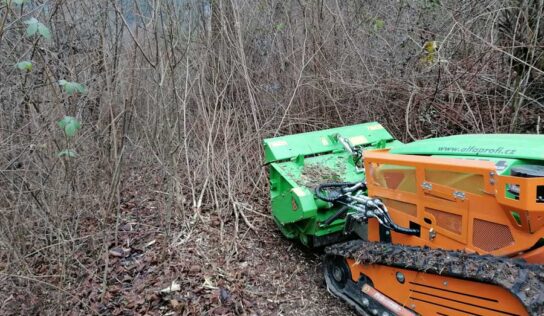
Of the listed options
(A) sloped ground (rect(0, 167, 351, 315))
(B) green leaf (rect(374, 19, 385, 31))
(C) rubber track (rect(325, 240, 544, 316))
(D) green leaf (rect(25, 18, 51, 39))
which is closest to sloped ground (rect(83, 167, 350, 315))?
(A) sloped ground (rect(0, 167, 351, 315))

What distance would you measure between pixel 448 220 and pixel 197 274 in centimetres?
202

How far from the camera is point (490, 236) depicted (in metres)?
2.65

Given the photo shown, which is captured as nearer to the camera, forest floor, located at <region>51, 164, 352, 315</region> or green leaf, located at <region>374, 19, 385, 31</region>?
forest floor, located at <region>51, 164, 352, 315</region>

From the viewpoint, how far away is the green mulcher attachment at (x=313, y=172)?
12.7 ft

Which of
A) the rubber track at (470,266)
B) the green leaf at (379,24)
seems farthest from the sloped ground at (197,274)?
the green leaf at (379,24)

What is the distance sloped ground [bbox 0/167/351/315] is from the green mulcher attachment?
1.02 ft

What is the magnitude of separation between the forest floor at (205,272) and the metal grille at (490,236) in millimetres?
1295

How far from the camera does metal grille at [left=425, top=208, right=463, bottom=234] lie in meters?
2.83

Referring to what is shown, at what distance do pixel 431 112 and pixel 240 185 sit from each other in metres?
2.66

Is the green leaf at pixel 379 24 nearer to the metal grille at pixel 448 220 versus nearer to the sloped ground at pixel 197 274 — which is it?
the sloped ground at pixel 197 274

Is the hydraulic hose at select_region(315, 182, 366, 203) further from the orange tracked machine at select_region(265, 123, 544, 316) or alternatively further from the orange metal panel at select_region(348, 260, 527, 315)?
the orange metal panel at select_region(348, 260, 527, 315)

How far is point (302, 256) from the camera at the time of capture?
432cm

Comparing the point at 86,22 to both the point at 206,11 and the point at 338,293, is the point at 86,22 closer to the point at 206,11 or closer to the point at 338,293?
the point at 206,11

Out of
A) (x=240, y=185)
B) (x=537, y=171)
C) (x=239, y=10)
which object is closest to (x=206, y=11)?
(x=239, y=10)
